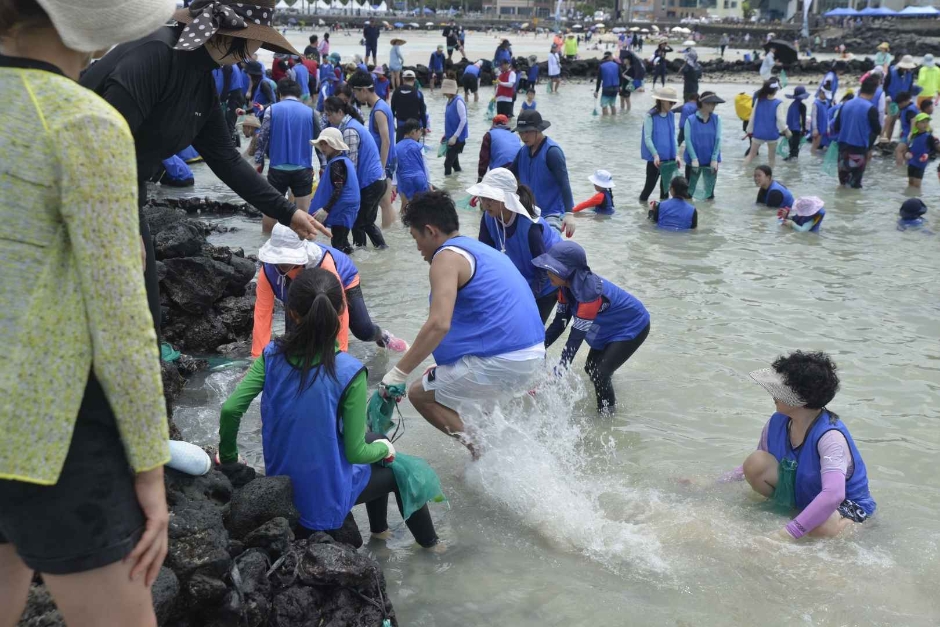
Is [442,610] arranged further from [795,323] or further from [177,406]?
[795,323]

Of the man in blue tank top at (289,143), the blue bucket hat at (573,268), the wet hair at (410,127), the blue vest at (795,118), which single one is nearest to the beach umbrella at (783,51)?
the blue vest at (795,118)

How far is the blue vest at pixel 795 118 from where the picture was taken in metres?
17.2

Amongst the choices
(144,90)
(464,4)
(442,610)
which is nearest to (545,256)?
(442,610)

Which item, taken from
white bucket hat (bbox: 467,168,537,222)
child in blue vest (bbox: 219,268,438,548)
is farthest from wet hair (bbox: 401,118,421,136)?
child in blue vest (bbox: 219,268,438,548)

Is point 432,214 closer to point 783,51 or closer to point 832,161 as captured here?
point 832,161

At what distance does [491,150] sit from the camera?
966 centimetres

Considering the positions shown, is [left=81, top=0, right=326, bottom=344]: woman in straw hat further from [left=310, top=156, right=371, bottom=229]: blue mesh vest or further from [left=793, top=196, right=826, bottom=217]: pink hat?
[left=793, top=196, right=826, bottom=217]: pink hat

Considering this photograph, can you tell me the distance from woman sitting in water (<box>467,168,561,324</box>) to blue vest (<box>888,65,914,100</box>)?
1686 centimetres

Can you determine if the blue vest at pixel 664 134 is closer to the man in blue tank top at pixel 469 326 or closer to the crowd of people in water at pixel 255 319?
the crowd of people in water at pixel 255 319

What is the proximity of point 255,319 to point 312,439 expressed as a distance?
1670 millimetres

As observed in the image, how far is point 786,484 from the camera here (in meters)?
4.59

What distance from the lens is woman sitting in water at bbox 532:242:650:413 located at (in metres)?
5.63

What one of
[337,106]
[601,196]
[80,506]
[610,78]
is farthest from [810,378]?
[610,78]

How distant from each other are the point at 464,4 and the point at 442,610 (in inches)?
5171
